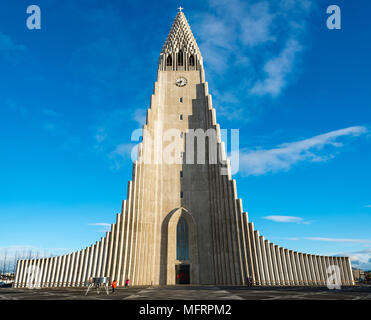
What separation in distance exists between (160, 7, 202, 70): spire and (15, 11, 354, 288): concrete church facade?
14.9 meters

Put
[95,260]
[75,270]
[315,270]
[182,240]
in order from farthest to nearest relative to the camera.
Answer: [182,240], [75,270], [95,260], [315,270]

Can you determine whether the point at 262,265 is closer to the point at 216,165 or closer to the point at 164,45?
the point at 216,165

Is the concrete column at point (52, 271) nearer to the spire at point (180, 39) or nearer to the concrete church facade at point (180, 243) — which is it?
the concrete church facade at point (180, 243)

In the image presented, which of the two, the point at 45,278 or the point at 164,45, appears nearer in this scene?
the point at 45,278

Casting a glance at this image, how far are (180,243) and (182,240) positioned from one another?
487 millimetres

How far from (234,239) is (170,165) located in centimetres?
1425

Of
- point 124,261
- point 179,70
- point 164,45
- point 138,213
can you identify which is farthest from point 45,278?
point 164,45

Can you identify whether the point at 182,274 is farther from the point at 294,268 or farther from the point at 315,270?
the point at 315,270

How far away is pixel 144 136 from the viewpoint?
3756 cm

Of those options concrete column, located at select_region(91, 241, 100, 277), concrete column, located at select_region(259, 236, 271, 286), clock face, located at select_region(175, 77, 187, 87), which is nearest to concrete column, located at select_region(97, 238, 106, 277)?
concrete column, located at select_region(91, 241, 100, 277)

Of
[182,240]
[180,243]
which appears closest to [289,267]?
[182,240]

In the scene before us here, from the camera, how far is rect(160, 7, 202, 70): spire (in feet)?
160

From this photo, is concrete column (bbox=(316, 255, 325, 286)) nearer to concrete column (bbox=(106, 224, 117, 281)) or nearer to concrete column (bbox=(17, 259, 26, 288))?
concrete column (bbox=(106, 224, 117, 281))

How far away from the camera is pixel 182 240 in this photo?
117 feet
